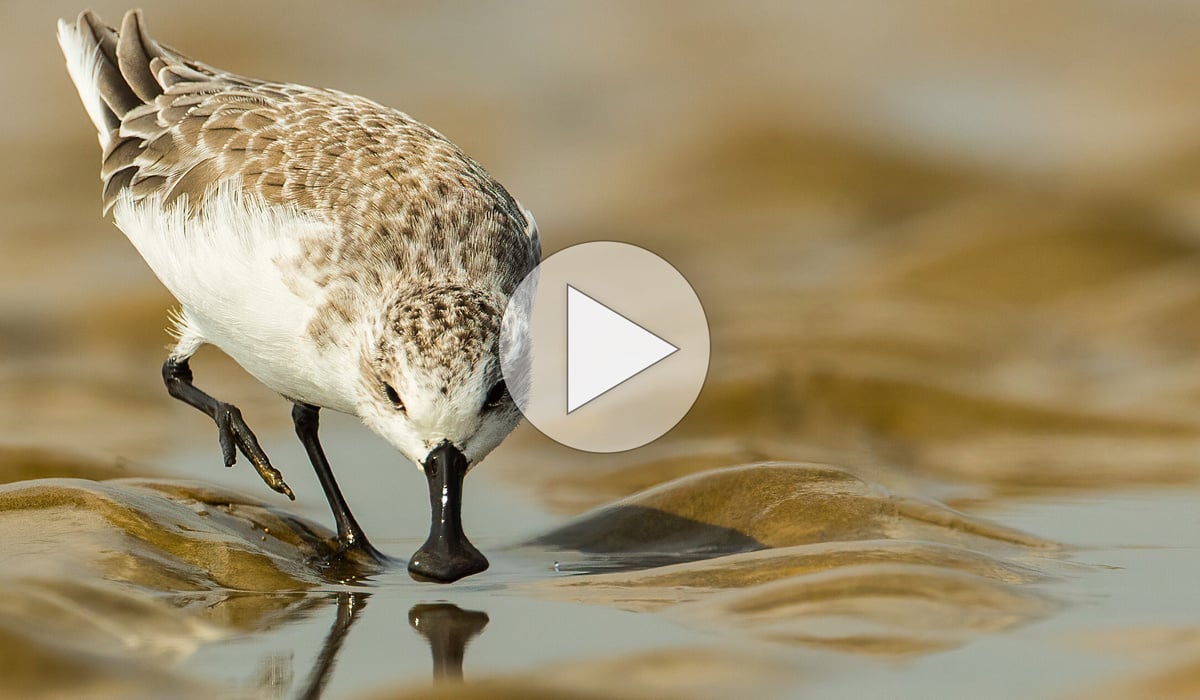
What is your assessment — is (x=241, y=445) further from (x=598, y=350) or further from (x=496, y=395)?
(x=496, y=395)

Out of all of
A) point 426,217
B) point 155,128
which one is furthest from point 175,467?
point 426,217

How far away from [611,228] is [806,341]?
205 centimetres

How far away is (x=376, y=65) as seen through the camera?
11.5 meters

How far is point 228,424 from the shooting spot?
248 inches

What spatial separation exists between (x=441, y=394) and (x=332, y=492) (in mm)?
1437

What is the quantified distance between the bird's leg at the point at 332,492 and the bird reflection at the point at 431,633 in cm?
85

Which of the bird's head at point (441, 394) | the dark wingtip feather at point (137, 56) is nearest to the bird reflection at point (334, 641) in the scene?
the bird's head at point (441, 394)

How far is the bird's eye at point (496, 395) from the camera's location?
498cm

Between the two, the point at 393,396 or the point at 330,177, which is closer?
the point at 393,396

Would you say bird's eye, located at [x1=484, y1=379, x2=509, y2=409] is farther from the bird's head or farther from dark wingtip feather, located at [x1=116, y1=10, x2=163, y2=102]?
dark wingtip feather, located at [x1=116, y1=10, x2=163, y2=102]

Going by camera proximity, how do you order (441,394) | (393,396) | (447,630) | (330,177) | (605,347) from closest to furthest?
(447,630) < (441,394) < (393,396) < (330,177) < (605,347)

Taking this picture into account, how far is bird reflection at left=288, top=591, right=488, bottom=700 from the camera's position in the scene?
386 cm

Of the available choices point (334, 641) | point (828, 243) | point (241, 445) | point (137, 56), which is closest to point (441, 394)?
point (334, 641)

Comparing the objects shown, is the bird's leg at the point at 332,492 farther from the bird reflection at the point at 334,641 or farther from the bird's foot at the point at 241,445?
the bird reflection at the point at 334,641
